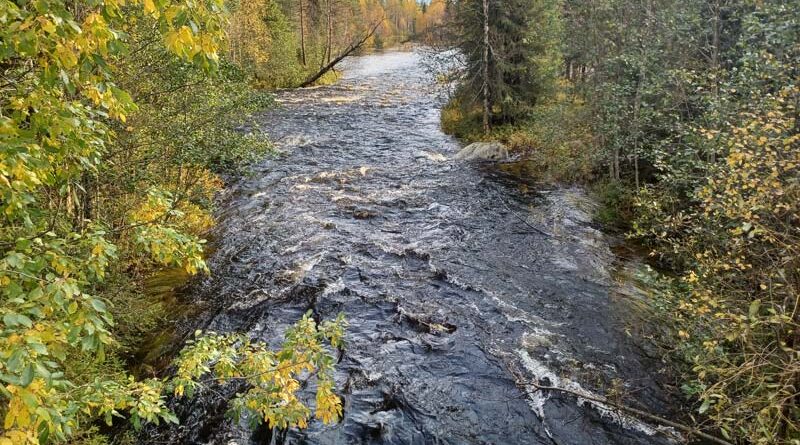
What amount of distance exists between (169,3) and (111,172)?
6.68 metres

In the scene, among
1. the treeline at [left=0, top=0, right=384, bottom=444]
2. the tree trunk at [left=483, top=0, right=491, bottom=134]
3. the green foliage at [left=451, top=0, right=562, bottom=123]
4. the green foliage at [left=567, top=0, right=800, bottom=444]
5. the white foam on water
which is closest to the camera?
the treeline at [left=0, top=0, right=384, bottom=444]

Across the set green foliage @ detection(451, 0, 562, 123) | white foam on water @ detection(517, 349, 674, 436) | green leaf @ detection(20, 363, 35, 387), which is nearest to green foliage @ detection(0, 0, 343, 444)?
green leaf @ detection(20, 363, 35, 387)

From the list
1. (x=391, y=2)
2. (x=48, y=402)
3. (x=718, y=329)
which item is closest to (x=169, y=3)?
(x=48, y=402)

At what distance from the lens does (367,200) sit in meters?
15.7

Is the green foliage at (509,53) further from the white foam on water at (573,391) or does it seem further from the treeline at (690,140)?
the white foam on water at (573,391)

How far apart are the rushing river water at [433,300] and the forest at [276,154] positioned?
53 centimetres

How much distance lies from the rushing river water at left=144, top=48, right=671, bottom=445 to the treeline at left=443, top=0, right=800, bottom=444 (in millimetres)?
1344

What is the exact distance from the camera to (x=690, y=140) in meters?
10.3

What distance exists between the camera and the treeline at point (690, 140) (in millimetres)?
5055

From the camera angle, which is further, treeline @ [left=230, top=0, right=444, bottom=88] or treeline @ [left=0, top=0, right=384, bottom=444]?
treeline @ [left=230, top=0, right=444, bottom=88]

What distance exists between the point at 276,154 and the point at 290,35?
104 ft

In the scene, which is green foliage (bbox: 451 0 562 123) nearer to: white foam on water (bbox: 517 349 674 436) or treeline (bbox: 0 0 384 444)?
treeline (bbox: 0 0 384 444)

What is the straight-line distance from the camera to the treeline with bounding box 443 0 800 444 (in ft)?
16.6

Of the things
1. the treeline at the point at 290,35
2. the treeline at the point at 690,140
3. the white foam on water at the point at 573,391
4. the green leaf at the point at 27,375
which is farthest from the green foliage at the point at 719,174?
the treeline at the point at 290,35
